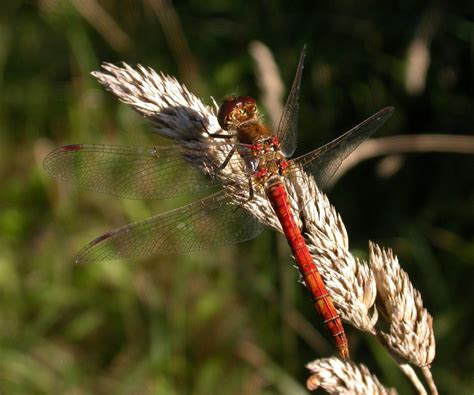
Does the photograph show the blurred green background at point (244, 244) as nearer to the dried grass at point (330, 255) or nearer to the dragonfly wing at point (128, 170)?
the dragonfly wing at point (128, 170)

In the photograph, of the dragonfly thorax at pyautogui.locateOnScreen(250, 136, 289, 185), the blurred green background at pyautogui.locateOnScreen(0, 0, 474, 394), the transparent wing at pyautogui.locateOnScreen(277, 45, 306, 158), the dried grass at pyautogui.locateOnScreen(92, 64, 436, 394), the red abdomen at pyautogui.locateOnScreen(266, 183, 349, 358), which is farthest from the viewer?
the blurred green background at pyautogui.locateOnScreen(0, 0, 474, 394)

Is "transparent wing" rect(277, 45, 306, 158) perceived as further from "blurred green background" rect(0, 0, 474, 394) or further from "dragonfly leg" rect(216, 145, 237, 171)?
"blurred green background" rect(0, 0, 474, 394)

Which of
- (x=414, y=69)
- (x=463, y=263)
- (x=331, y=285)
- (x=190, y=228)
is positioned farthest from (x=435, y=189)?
(x=331, y=285)

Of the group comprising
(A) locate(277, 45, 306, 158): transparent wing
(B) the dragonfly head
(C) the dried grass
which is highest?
(B) the dragonfly head

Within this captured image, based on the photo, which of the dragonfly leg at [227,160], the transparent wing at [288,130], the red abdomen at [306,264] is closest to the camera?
the red abdomen at [306,264]

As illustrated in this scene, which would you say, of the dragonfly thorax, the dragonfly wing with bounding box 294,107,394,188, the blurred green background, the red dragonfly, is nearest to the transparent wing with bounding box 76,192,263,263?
the red dragonfly

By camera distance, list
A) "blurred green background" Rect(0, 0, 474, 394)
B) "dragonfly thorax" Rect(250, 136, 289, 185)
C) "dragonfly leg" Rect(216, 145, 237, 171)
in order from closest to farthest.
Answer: "dragonfly leg" Rect(216, 145, 237, 171) < "dragonfly thorax" Rect(250, 136, 289, 185) < "blurred green background" Rect(0, 0, 474, 394)

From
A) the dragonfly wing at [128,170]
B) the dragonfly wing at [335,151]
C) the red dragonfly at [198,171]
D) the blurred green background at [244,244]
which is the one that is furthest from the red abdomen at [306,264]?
the blurred green background at [244,244]
